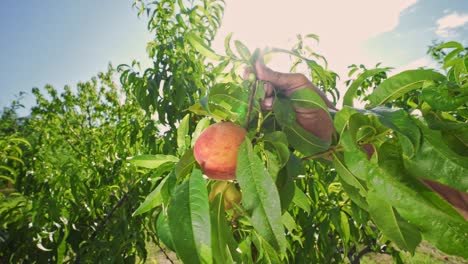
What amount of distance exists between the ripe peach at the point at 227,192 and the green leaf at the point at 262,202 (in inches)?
5.1

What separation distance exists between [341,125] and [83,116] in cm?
647

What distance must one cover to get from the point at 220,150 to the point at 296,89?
13 centimetres

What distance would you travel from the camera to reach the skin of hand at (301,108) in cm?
33

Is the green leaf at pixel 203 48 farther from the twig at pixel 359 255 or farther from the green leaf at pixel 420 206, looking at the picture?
the twig at pixel 359 255

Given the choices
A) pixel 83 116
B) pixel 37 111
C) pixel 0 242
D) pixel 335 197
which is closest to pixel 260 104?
pixel 335 197

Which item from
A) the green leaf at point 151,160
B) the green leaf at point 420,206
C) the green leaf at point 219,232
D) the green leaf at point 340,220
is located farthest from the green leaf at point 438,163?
the green leaf at point 340,220

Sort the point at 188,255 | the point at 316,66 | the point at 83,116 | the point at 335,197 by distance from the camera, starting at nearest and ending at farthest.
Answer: the point at 188,255 → the point at 316,66 → the point at 335,197 → the point at 83,116

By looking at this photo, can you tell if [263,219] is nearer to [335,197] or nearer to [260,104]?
[260,104]

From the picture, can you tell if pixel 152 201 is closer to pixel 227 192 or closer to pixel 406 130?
pixel 227 192

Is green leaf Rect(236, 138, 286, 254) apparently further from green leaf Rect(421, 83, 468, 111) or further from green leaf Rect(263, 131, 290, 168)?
green leaf Rect(421, 83, 468, 111)

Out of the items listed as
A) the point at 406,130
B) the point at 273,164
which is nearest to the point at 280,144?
the point at 273,164

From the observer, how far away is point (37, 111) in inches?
194

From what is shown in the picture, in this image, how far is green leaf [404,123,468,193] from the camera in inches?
9.8

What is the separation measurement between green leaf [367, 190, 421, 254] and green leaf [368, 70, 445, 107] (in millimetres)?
119
